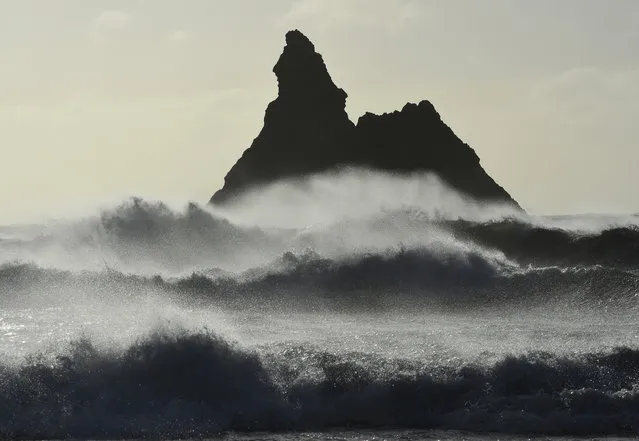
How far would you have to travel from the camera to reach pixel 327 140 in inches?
2830

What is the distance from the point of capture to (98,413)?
12.1 meters

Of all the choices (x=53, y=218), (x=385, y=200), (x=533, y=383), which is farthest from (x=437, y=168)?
(x=533, y=383)

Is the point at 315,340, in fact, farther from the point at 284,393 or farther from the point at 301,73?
the point at 301,73

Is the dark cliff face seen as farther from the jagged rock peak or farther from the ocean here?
the ocean

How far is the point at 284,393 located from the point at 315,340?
347 centimetres

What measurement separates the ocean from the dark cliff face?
37260 millimetres

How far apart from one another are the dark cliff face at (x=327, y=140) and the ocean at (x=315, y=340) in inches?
1467

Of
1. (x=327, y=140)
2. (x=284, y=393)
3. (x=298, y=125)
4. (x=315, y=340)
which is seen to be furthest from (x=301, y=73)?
(x=284, y=393)

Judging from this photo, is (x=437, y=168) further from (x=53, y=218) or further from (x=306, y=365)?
(x=306, y=365)

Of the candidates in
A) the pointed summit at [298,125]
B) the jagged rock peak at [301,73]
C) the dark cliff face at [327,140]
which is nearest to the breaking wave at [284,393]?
the dark cliff face at [327,140]

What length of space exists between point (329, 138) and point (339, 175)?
5.02m

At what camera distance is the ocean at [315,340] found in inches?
482

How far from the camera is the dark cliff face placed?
6962 centimetres

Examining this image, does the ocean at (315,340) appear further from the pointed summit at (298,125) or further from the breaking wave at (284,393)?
the pointed summit at (298,125)
